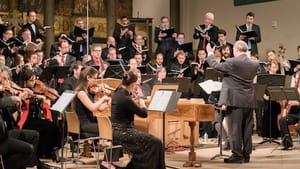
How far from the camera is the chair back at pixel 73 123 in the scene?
7504 mm

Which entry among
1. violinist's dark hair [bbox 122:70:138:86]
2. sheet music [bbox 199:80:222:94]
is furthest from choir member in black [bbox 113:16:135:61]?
violinist's dark hair [bbox 122:70:138:86]

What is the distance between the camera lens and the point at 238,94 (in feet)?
26.6

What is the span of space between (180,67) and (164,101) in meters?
5.25

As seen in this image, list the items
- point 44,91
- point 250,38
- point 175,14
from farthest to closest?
point 175,14
point 250,38
point 44,91

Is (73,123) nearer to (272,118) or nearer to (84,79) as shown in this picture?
(84,79)

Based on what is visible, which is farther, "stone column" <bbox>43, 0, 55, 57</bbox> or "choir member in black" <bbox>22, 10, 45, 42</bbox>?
"stone column" <bbox>43, 0, 55, 57</bbox>

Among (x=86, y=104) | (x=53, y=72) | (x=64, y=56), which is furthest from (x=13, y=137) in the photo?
(x=64, y=56)

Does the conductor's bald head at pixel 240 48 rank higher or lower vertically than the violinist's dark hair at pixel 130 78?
higher

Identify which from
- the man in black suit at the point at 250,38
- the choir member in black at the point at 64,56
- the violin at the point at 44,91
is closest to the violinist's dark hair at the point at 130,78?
the violin at the point at 44,91

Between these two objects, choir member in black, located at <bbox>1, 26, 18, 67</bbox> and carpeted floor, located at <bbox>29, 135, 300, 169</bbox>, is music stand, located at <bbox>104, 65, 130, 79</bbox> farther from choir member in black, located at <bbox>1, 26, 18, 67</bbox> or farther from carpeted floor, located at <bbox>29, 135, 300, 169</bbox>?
choir member in black, located at <bbox>1, 26, 18, 67</bbox>

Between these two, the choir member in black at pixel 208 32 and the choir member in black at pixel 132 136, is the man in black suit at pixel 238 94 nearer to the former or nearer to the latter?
the choir member in black at pixel 132 136

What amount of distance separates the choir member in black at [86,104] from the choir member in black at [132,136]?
440mm

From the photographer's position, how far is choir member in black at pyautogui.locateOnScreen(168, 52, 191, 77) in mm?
11784

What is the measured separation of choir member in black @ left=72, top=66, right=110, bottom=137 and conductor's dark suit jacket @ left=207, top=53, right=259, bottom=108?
5.40ft
